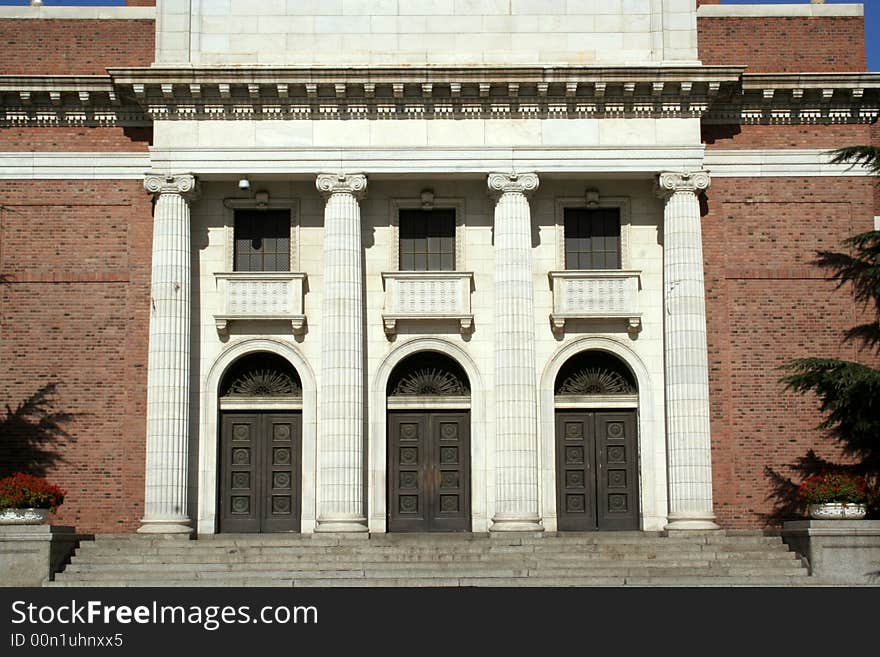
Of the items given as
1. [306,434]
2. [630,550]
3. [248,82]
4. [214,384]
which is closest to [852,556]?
[630,550]

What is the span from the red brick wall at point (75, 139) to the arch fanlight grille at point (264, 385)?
5.53 metres

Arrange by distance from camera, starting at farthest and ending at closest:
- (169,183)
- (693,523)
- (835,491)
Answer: (169,183)
(693,523)
(835,491)

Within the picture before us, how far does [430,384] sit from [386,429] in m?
1.40

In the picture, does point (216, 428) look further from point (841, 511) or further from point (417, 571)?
point (841, 511)

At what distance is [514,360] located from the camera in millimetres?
27906

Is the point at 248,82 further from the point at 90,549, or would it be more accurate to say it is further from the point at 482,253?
the point at 90,549

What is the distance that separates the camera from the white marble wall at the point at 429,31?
29297 millimetres

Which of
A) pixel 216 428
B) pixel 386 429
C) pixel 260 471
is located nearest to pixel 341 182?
pixel 386 429

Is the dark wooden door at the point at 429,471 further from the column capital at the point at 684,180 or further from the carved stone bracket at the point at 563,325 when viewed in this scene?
the column capital at the point at 684,180

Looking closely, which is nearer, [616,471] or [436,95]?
[436,95]

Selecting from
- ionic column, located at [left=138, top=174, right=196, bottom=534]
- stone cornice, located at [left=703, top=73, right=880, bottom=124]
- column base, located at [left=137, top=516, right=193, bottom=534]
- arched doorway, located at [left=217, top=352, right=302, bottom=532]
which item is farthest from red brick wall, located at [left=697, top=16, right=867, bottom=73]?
column base, located at [left=137, top=516, right=193, bottom=534]

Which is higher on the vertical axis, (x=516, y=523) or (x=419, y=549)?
(x=516, y=523)

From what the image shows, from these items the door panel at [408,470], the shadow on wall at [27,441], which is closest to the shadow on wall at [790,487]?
the door panel at [408,470]

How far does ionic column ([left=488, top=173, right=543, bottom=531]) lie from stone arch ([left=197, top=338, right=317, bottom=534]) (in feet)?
13.4
